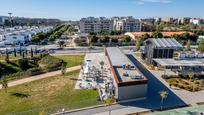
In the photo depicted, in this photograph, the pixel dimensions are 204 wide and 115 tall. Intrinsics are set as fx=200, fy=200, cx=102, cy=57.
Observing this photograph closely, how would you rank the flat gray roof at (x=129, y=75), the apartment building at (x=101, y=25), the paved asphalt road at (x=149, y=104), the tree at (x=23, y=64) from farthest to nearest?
the apartment building at (x=101, y=25)
the tree at (x=23, y=64)
the flat gray roof at (x=129, y=75)
the paved asphalt road at (x=149, y=104)

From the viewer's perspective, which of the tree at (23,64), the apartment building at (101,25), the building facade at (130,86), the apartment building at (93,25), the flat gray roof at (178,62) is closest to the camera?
A: the building facade at (130,86)

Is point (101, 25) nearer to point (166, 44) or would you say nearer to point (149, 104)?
point (166, 44)

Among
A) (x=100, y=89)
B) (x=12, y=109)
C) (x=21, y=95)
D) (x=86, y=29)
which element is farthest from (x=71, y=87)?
(x=86, y=29)

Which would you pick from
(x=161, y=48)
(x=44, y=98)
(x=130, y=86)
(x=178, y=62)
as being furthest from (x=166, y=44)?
(x=44, y=98)

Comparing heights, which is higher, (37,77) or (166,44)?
(166,44)

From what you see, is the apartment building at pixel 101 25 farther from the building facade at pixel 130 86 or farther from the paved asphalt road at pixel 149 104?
the building facade at pixel 130 86

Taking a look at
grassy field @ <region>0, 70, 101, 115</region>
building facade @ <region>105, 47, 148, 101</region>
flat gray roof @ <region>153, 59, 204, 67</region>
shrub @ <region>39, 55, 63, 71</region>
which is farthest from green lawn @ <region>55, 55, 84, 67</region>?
building facade @ <region>105, 47, 148, 101</region>

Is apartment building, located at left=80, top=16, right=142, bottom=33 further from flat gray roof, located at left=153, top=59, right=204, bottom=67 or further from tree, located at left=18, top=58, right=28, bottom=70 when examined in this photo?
flat gray roof, located at left=153, top=59, right=204, bottom=67

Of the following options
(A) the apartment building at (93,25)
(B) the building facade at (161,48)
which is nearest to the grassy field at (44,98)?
(B) the building facade at (161,48)

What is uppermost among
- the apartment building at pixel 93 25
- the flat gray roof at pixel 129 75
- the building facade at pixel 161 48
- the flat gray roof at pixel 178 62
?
the apartment building at pixel 93 25
